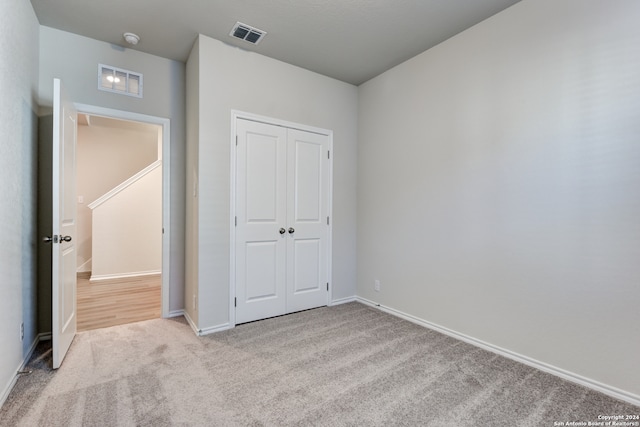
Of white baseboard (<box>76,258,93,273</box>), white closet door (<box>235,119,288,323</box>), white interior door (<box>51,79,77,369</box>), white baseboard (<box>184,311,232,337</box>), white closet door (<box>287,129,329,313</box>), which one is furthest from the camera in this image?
white baseboard (<box>76,258,93,273</box>)

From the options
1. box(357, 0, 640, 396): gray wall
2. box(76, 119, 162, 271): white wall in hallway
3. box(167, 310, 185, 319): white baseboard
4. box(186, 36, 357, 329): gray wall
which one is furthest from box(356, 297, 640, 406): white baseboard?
box(76, 119, 162, 271): white wall in hallway

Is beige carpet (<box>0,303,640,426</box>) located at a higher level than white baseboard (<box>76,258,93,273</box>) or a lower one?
lower

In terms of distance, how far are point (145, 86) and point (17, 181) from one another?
150 cm

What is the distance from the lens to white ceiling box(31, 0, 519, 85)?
2.33 meters

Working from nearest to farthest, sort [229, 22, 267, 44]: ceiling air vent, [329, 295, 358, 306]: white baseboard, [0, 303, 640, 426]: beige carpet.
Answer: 1. [0, 303, 640, 426]: beige carpet
2. [229, 22, 267, 44]: ceiling air vent
3. [329, 295, 358, 306]: white baseboard

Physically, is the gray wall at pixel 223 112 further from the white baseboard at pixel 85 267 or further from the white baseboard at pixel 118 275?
the white baseboard at pixel 85 267

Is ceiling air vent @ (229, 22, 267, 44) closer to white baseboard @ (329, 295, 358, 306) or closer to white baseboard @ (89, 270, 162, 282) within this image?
white baseboard @ (329, 295, 358, 306)

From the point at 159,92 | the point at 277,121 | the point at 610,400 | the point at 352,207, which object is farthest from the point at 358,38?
the point at 610,400

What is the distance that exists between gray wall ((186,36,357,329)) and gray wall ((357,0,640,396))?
3.45 ft

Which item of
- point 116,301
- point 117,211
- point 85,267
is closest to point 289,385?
point 116,301

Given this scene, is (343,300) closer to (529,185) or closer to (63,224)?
(529,185)

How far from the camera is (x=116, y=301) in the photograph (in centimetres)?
373

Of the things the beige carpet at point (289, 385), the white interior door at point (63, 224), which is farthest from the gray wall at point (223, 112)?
the white interior door at point (63, 224)

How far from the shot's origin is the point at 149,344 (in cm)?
251
